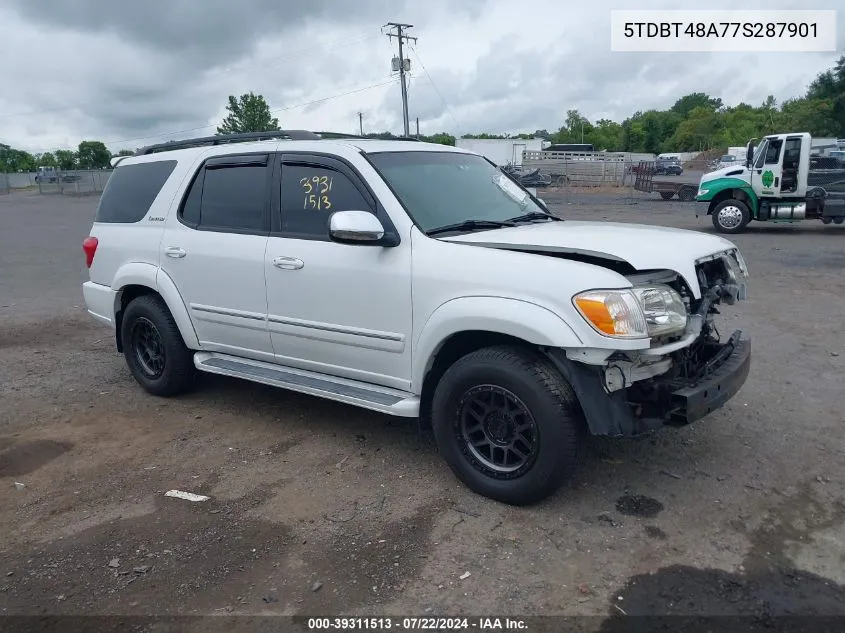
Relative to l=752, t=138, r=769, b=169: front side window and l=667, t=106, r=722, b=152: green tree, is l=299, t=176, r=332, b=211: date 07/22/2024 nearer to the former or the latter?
l=752, t=138, r=769, b=169: front side window

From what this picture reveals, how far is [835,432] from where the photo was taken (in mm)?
4660

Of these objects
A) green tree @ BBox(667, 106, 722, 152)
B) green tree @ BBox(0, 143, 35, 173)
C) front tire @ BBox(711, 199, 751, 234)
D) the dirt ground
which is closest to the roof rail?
the dirt ground

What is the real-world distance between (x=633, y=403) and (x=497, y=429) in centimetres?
72

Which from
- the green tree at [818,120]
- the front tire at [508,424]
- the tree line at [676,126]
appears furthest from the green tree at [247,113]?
the front tire at [508,424]

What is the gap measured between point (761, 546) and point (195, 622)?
2.59 metres

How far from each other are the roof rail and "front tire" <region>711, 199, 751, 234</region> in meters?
14.1

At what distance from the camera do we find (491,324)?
3.65m

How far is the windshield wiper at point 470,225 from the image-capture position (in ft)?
13.8

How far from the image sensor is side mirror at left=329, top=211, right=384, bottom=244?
12.8 feet

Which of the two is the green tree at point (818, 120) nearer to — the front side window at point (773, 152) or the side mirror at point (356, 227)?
the front side window at point (773, 152)

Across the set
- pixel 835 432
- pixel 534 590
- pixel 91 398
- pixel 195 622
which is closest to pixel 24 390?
pixel 91 398

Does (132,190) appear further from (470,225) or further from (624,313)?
(624,313)

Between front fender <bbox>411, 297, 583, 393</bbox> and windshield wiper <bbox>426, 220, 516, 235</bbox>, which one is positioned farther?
windshield wiper <bbox>426, 220, 516, 235</bbox>

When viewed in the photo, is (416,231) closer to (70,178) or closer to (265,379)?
(265,379)
